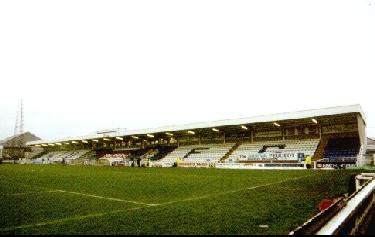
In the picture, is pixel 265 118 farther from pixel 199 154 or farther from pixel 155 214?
pixel 155 214

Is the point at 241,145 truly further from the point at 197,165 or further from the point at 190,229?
the point at 190,229

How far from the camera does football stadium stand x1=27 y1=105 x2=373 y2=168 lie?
3083 cm

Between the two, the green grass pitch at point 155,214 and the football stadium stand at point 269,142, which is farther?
the football stadium stand at point 269,142

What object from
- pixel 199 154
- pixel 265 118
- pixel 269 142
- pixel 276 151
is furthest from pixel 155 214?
pixel 199 154

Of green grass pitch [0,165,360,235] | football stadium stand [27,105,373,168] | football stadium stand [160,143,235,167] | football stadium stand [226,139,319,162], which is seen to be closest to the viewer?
green grass pitch [0,165,360,235]

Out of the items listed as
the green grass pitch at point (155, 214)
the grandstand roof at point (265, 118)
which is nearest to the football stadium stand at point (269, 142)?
the grandstand roof at point (265, 118)

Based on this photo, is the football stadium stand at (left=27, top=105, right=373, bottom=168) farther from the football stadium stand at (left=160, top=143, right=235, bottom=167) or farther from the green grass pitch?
the green grass pitch

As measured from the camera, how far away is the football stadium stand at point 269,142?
30.8 meters

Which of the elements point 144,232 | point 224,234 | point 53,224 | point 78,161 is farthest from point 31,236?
point 78,161

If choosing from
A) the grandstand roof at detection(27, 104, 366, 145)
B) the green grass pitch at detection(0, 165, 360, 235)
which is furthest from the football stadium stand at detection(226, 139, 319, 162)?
the green grass pitch at detection(0, 165, 360, 235)

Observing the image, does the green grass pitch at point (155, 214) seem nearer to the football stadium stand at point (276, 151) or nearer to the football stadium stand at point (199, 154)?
the football stadium stand at point (276, 151)

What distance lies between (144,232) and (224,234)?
1.24 m

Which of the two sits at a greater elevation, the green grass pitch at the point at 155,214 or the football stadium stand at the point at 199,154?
the football stadium stand at the point at 199,154

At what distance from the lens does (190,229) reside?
532 cm
